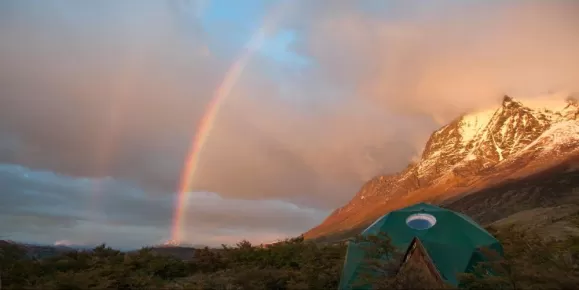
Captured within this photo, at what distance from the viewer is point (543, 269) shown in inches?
580

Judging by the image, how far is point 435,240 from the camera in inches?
793

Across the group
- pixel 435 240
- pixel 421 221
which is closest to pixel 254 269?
pixel 421 221

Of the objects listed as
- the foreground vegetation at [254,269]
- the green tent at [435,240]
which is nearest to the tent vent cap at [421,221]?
the green tent at [435,240]

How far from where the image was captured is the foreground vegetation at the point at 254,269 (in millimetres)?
15102

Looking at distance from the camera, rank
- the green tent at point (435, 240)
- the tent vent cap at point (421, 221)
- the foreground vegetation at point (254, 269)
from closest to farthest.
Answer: the foreground vegetation at point (254, 269) → the green tent at point (435, 240) → the tent vent cap at point (421, 221)

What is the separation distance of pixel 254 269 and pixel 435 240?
876 cm

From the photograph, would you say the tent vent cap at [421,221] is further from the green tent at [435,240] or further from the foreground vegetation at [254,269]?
the foreground vegetation at [254,269]

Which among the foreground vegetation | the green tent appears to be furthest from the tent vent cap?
the foreground vegetation

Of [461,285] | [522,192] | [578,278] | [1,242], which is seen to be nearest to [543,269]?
[578,278]

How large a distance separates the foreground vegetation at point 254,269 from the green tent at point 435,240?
4.19ft

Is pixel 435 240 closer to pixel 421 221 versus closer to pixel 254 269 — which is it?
pixel 421 221

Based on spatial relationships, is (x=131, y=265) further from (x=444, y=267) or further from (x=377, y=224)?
(x=444, y=267)

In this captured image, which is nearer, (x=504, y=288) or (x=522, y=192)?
(x=504, y=288)

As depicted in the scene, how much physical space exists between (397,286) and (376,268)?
4.23 feet
